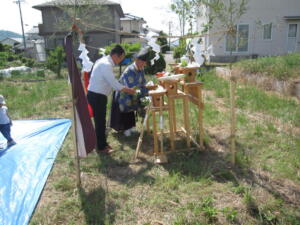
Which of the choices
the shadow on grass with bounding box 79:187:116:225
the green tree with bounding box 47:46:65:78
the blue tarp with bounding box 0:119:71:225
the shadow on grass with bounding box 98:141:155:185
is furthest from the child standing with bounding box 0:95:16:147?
the green tree with bounding box 47:46:65:78

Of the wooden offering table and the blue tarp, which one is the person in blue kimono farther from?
the blue tarp

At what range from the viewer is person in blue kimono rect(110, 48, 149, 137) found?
3764mm

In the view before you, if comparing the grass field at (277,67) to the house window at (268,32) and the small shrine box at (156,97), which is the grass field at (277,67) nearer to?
the small shrine box at (156,97)

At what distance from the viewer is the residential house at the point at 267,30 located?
553 inches

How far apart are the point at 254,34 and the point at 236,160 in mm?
13125

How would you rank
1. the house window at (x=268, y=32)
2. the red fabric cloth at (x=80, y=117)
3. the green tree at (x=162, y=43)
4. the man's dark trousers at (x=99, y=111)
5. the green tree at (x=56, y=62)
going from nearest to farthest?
the red fabric cloth at (x=80, y=117) → the man's dark trousers at (x=99, y=111) → the green tree at (x=162, y=43) → the green tree at (x=56, y=62) → the house window at (x=268, y=32)

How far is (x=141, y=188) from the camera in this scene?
9.33ft

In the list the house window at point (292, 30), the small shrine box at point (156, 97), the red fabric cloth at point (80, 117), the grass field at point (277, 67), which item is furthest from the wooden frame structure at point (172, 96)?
the house window at point (292, 30)

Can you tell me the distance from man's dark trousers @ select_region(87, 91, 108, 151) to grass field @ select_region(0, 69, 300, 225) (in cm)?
24

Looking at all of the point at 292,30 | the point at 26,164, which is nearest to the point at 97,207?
the point at 26,164

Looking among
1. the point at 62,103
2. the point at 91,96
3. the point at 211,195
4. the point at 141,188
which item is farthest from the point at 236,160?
the point at 62,103

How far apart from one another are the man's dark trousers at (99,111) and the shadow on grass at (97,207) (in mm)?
977

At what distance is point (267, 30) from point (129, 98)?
44.0 ft

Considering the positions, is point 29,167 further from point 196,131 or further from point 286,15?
point 286,15
